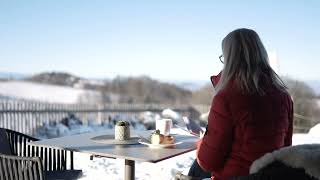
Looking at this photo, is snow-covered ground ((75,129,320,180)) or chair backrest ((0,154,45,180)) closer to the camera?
chair backrest ((0,154,45,180))

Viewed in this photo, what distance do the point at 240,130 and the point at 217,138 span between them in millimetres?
120

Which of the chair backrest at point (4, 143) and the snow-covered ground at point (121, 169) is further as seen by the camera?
the snow-covered ground at point (121, 169)

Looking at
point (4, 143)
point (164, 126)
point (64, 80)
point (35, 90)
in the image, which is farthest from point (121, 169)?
point (64, 80)

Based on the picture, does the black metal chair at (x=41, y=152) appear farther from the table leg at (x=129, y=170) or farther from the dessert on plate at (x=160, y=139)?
the dessert on plate at (x=160, y=139)

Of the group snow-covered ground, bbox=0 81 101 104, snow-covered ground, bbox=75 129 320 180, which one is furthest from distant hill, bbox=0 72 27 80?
snow-covered ground, bbox=75 129 320 180

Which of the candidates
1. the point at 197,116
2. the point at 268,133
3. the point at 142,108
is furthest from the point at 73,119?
the point at 268,133

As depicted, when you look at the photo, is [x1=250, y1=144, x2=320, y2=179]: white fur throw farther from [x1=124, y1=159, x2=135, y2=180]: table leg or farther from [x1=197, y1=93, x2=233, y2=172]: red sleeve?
[x1=124, y1=159, x2=135, y2=180]: table leg

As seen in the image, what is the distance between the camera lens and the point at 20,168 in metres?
2.73

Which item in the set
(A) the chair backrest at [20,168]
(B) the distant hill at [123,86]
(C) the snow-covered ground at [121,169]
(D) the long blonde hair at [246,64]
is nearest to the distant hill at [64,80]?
(B) the distant hill at [123,86]

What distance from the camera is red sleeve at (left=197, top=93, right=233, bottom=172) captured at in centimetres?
218

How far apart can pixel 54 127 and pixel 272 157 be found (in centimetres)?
1063

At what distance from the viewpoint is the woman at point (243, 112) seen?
7.16 feet

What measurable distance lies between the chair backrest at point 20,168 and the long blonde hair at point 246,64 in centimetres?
117

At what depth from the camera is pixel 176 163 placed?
5977mm
